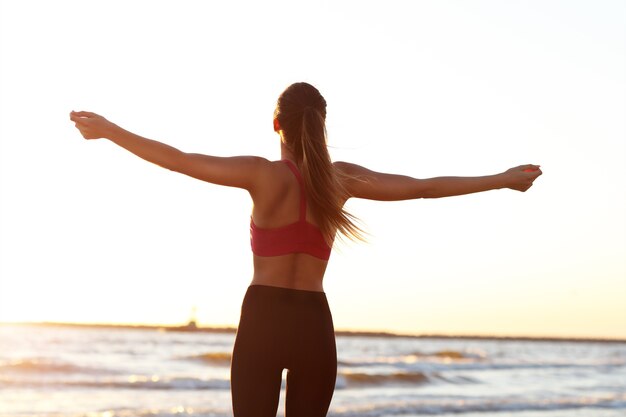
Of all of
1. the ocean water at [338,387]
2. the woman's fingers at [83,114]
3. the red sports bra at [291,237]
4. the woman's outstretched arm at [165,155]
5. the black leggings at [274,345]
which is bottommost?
the ocean water at [338,387]

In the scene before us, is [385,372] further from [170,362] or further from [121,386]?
[121,386]

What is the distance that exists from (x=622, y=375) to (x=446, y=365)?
5674 mm

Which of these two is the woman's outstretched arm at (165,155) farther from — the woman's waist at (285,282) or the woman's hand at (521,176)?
the woman's hand at (521,176)

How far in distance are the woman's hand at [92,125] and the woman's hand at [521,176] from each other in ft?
5.05

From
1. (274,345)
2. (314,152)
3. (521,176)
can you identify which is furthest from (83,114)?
(521,176)

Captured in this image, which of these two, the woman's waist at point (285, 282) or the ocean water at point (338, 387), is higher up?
the woman's waist at point (285, 282)

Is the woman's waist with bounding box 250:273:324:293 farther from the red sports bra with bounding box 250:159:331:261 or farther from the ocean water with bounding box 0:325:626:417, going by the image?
the ocean water with bounding box 0:325:626:417

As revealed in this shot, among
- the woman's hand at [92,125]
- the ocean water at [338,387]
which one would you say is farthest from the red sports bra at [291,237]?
the ocean water at [338,387]

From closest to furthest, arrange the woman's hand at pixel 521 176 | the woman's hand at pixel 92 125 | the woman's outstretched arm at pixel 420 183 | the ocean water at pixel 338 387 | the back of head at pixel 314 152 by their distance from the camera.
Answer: the woman's hand at pixel 92 125, the back of head at pixel 314 152, the woman's outstretched arm at pixel 420 183, the woman's hand at pixel 521 176, the ocean water at pixel 338 387

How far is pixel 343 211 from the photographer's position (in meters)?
3.12

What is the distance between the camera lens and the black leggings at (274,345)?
3.10m

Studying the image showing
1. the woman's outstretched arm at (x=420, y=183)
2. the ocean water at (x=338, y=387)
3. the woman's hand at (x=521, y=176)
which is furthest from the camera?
the ocean water at (x=338, y=387)

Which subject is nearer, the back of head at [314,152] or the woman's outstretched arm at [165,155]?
the woman's outstretched arm at [165,155]

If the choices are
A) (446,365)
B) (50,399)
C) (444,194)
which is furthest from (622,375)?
(444,194)
